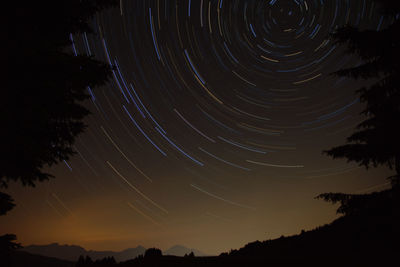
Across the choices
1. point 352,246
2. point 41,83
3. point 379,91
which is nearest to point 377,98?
point 379,91

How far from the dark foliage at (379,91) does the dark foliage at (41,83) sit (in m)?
6.89

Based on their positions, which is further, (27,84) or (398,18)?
(398,18)

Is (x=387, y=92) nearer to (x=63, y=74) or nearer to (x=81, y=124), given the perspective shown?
(x=63, y=74)

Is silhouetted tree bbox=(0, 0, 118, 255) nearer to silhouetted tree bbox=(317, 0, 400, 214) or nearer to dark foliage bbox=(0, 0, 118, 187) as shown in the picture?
dark foliage bbox=(0, 0, 118, 187)

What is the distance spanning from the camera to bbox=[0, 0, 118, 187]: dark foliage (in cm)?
395

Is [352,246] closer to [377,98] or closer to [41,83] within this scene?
[377,98]

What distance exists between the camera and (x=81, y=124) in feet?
20.0

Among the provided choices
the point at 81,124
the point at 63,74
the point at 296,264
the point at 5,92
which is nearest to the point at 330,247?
the point at 296,264

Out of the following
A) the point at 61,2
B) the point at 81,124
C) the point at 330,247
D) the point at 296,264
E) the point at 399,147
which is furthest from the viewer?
the point at 330,247

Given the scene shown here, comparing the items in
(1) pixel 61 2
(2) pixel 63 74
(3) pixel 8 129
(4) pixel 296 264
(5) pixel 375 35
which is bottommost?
(4) pixel 296 264

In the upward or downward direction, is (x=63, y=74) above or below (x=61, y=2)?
below

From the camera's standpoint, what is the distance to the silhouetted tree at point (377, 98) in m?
5.71

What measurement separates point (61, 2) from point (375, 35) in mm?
8070

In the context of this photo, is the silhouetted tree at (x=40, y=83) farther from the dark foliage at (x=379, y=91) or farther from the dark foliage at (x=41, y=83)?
the dark foliage at (x=379, y=91)
